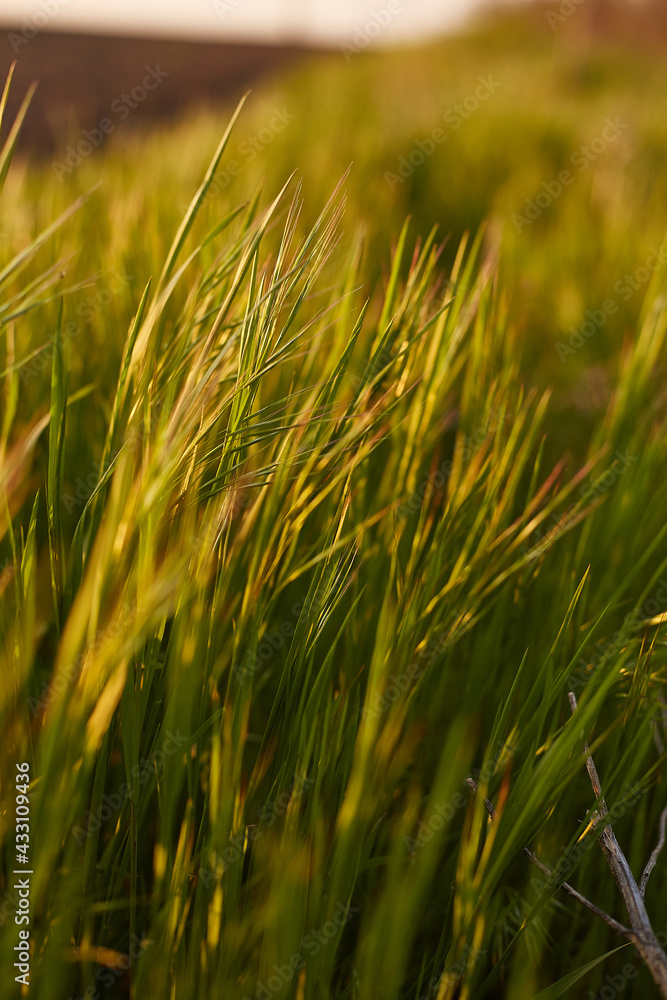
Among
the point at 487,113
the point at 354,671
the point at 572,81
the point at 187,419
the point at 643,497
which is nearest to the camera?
the point at 187,419

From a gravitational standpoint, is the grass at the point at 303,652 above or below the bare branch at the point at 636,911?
above

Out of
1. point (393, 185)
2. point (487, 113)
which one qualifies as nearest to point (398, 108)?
point (487, 113)

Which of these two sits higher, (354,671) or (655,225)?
(655,225)

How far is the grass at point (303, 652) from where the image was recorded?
35cm

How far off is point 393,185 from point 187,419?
6.16ft

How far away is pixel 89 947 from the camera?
38 centimetres

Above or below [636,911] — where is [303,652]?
above

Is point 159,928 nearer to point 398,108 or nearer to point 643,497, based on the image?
point 643,497

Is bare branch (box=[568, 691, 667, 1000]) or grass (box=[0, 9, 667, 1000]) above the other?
grass (box=[0, 9, 667, 1000])

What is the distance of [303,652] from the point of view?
43cm

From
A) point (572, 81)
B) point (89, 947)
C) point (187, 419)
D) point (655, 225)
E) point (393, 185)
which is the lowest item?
point (89, 947)

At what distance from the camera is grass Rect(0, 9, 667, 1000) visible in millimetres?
346

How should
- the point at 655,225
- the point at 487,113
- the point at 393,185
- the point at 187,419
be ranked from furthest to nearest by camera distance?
1. the point at 487,113
2. the point at 393,185
3. the point at 655,225
4. the point at 187,419

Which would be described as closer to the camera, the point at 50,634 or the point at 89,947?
the point at 89,947
